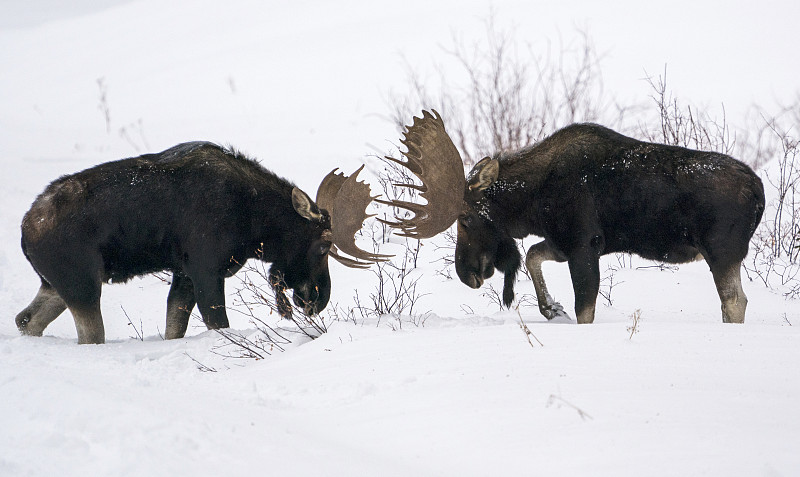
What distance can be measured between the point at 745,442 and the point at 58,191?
18.7 feet

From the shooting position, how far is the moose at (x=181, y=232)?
6.69 m

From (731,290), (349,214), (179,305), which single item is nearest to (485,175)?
(349,214)

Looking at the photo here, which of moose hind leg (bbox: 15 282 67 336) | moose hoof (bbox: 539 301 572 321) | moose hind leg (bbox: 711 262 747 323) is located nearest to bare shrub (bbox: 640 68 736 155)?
moose hoof (bbox: 539 301 572 321)

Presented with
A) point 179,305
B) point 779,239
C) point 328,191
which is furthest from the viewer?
point 779,239

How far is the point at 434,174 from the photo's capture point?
7211 mm

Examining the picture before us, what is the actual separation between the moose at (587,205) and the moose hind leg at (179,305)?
7.05ft

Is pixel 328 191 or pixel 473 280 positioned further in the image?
pixel 328 191

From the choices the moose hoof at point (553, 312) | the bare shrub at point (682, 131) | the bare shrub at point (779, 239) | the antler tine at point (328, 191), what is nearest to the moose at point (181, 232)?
the antler tine at point (328, 191)

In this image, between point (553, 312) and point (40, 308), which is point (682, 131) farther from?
point (40, 308)

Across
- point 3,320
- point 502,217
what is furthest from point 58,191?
point 502,217

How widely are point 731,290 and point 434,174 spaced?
2.68m

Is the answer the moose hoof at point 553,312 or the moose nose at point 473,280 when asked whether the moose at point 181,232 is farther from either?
the moose hoof at point 553,312

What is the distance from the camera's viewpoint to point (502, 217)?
7371mm

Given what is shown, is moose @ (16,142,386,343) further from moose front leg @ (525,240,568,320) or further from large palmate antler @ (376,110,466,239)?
moose front leg @ (525,240,568,320)
